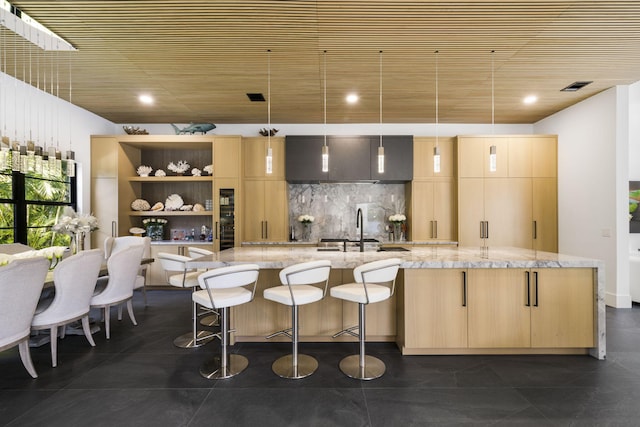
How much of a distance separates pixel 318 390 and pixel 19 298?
2.25 m

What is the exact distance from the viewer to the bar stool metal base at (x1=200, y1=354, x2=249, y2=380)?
2.55 meters

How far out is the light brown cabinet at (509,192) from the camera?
210 inches

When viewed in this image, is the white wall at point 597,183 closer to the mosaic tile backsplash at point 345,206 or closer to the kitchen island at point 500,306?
the kitchen island at point 500,306

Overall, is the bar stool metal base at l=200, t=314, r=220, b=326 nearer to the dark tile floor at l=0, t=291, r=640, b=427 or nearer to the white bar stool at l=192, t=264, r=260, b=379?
the dark tile floor at l=0, t=291, r=640, b=427

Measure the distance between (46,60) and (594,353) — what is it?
20.4 feet

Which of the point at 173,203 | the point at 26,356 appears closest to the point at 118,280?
the point at 26,356

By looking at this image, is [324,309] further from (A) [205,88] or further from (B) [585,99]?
(B) [585,99]

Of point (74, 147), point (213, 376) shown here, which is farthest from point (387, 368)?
point (74, 147)

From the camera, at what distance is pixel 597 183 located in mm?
4605

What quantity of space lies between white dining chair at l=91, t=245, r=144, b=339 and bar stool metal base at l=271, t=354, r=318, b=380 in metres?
1.95

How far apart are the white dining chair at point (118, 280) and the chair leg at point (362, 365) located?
2485 millimetres

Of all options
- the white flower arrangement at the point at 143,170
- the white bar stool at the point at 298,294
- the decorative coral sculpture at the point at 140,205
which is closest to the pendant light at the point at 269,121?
the white bar stool at the point at 298,294

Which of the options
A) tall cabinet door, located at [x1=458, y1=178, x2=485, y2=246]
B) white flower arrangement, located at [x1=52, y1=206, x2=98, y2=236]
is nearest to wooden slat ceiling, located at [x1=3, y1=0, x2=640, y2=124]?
tall cabinet door, located at [x1=458, y1=178, x2=485, y2=246]

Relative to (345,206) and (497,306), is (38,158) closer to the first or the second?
(345,206)
